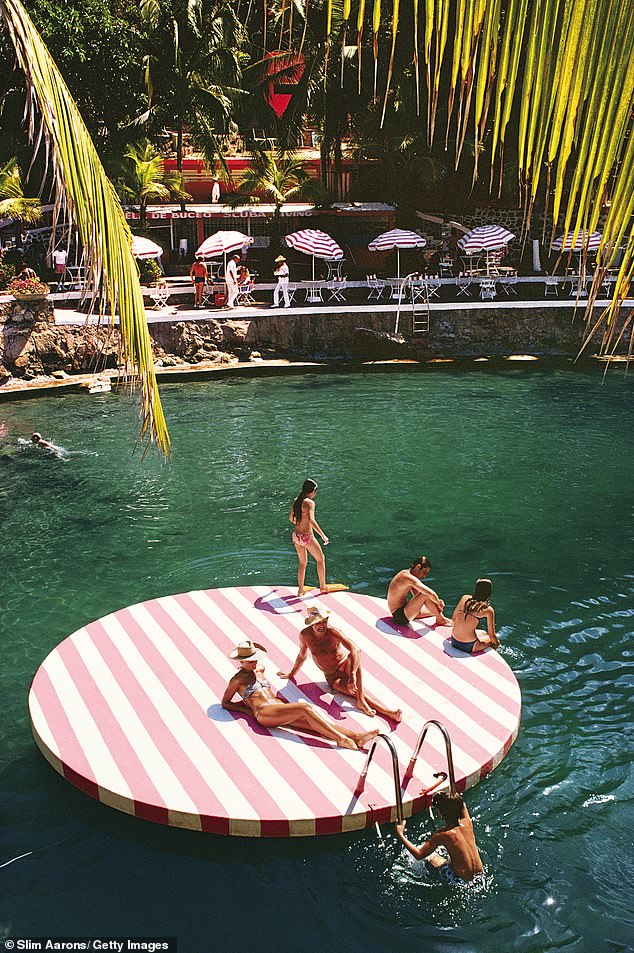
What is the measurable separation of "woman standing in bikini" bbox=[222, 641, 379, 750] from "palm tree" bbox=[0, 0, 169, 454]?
4.02 m

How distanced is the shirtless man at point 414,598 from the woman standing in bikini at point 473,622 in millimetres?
574

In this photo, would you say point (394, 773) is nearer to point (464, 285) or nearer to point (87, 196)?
point (87, 196)

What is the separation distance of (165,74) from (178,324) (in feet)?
46.8

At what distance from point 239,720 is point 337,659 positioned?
109cm

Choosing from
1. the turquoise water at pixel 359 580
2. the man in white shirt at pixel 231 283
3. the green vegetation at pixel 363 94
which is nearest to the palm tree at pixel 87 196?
the green vegetation at pixel 363 94

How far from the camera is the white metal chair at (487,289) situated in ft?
101

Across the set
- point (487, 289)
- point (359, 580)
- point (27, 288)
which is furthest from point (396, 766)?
point (487, 289)

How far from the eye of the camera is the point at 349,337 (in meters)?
→ 29.5

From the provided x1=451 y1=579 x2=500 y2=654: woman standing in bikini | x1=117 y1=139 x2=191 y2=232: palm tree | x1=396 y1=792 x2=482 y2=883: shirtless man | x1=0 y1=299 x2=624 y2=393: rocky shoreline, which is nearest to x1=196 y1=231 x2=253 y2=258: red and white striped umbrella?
x1=0 y1=299 x2=624 y2=393: rocky shoreline

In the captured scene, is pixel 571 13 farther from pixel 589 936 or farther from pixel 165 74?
pixel 165 74

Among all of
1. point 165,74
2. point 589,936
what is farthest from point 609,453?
point 165,74

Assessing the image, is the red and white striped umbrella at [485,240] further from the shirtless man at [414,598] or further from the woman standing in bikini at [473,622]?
the woman standing in bikini at [473,622]

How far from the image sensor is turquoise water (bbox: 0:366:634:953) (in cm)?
696

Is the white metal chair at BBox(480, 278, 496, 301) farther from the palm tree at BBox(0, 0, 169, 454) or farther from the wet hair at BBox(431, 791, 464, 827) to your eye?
the palm tree at BBox(0, 0, 169, 454)
